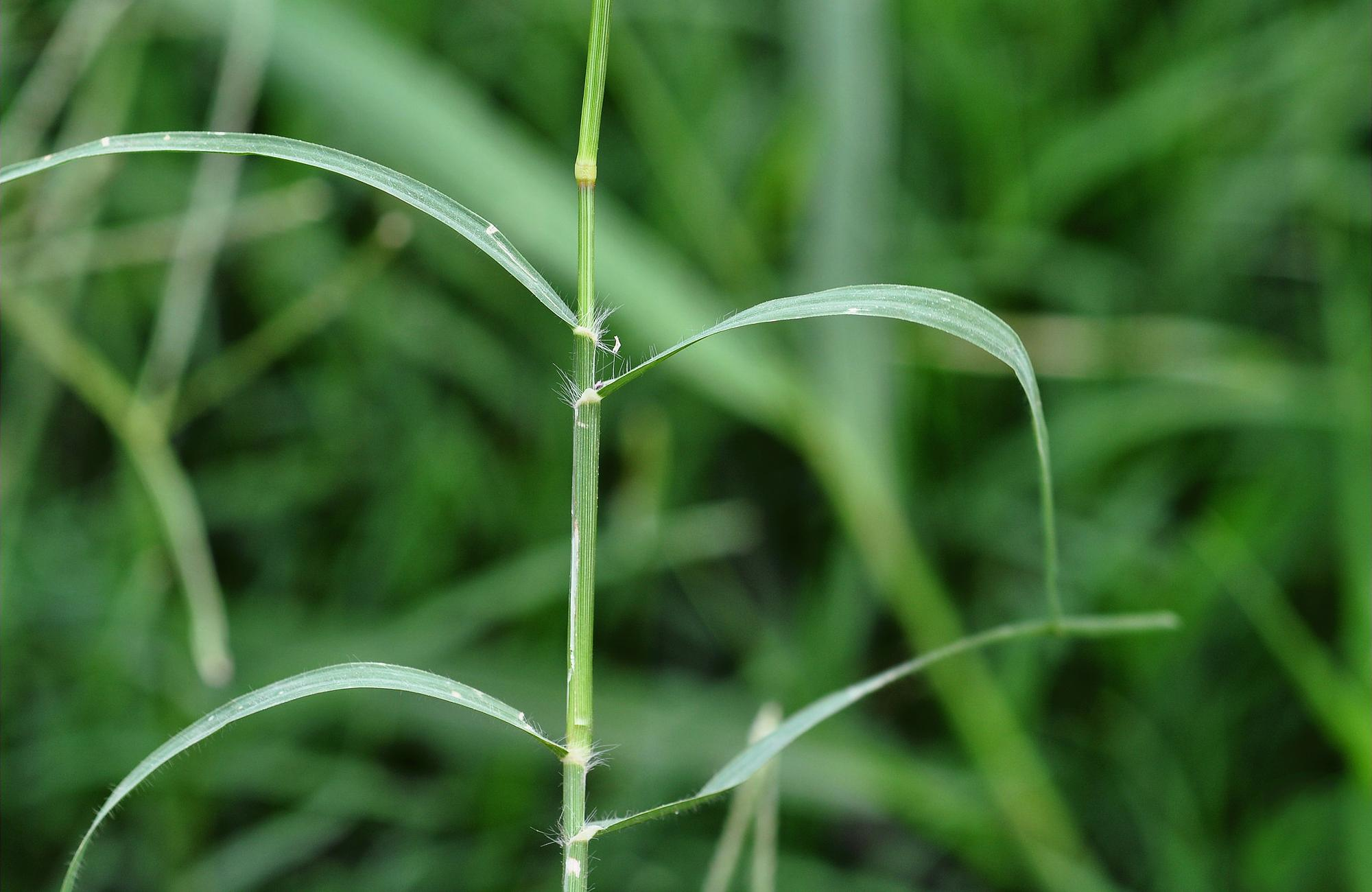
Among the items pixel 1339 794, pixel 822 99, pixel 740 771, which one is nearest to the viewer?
pixel 740 771

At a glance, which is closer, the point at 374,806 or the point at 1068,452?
the point at 374,806

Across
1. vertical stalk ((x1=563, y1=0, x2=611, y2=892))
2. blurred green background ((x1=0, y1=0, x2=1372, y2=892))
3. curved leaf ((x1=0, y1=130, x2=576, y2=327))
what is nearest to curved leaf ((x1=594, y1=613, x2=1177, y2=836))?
vertical stalk ((x1=563, y1=0, x2=611, y2=892))

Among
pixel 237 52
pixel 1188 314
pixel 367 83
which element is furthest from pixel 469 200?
pixel 1188 314

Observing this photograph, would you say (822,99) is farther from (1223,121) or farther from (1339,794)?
(1339,794)

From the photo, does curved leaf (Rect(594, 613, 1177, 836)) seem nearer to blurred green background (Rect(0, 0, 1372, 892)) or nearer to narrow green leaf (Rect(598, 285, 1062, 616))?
narrow green leaf (Rect(598, 285, 1062, 616))

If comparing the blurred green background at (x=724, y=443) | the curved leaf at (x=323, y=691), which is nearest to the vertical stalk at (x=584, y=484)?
the curved leaf at (x=323, y=691)

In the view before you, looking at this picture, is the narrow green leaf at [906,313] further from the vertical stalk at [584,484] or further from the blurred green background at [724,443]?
the blurred green background at [724,443]
